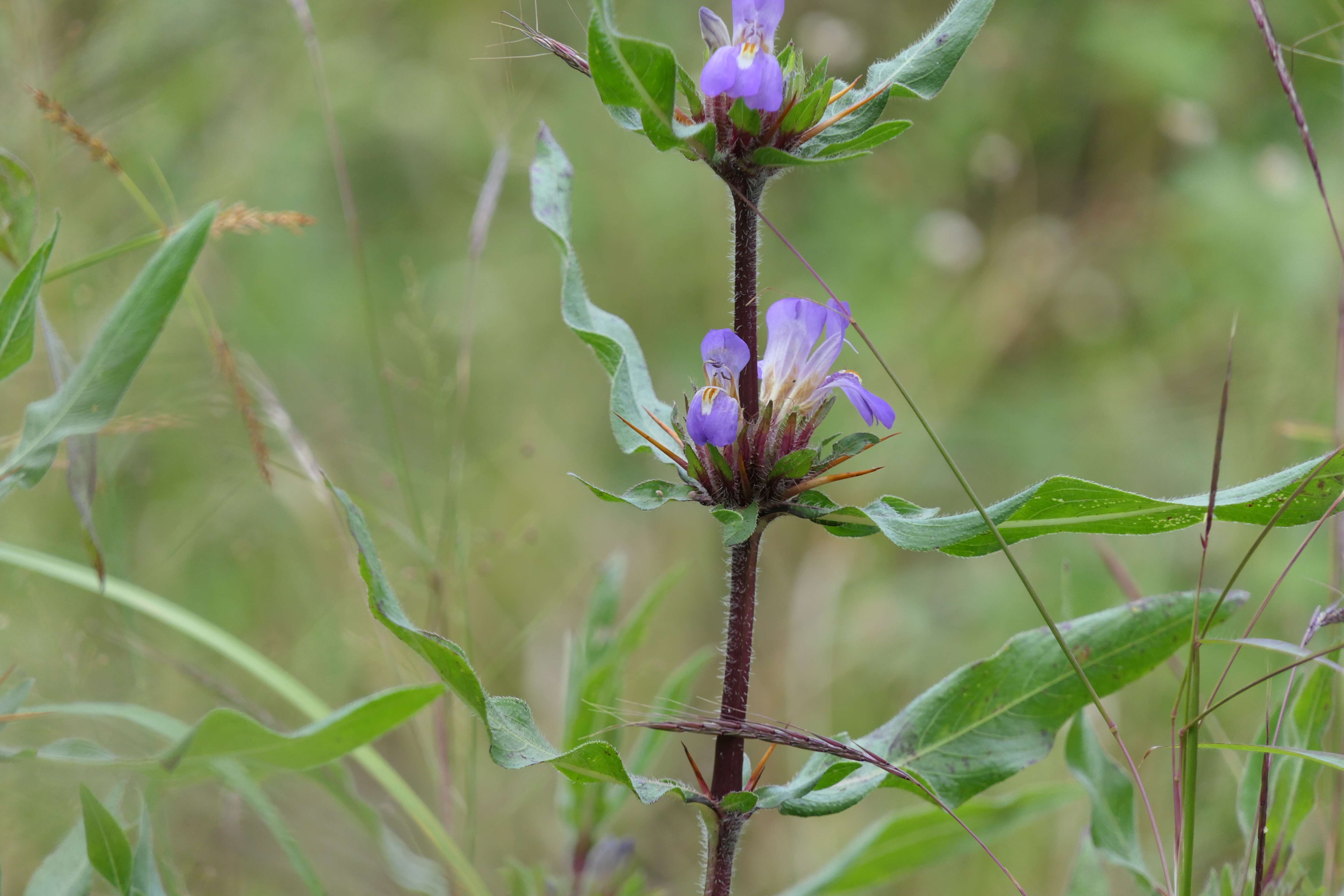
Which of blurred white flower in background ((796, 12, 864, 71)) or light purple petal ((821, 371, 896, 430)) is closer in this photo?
light purple petal ((821, 371, 896, 430))

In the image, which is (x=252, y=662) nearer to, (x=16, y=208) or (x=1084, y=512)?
(x=16, y=208)

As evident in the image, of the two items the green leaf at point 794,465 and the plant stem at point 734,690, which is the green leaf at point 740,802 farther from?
the green leaf at point 794,465

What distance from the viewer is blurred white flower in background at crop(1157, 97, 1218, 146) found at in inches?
109

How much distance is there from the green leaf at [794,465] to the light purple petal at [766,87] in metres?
0.31

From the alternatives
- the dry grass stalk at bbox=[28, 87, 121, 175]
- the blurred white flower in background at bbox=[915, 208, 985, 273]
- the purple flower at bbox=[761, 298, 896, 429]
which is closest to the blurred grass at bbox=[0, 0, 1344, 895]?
the blurred white flower in background at bbox=[915, 208, 985, 273]

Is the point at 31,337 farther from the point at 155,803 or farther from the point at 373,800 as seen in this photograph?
A: the point at 373,800

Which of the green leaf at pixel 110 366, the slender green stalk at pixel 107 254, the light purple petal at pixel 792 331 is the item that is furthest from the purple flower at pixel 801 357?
the slender green stalk at pixel 107 254

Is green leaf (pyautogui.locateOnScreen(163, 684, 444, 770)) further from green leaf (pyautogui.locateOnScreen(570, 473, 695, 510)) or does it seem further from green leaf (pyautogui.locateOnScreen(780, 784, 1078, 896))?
green leaf (pyautogui.locateOnScreen(780, 784, 1078, 896))

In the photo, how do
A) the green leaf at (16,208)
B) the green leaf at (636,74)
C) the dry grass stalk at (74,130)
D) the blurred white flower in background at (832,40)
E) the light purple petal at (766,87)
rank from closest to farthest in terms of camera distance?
the green leaf at (636,74) → the light purple petal at (766,87) → the green leaf at (16,208) → the dry grass stalk at (74,130) → the blurred white flower in background at (832,40)

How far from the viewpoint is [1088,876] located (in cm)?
122

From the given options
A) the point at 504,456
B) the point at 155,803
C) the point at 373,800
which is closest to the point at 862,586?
the point at 504,456

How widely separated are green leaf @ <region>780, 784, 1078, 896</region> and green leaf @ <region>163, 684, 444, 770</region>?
0.63 metres

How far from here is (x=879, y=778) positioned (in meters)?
1.01

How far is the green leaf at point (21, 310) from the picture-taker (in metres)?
1.02
